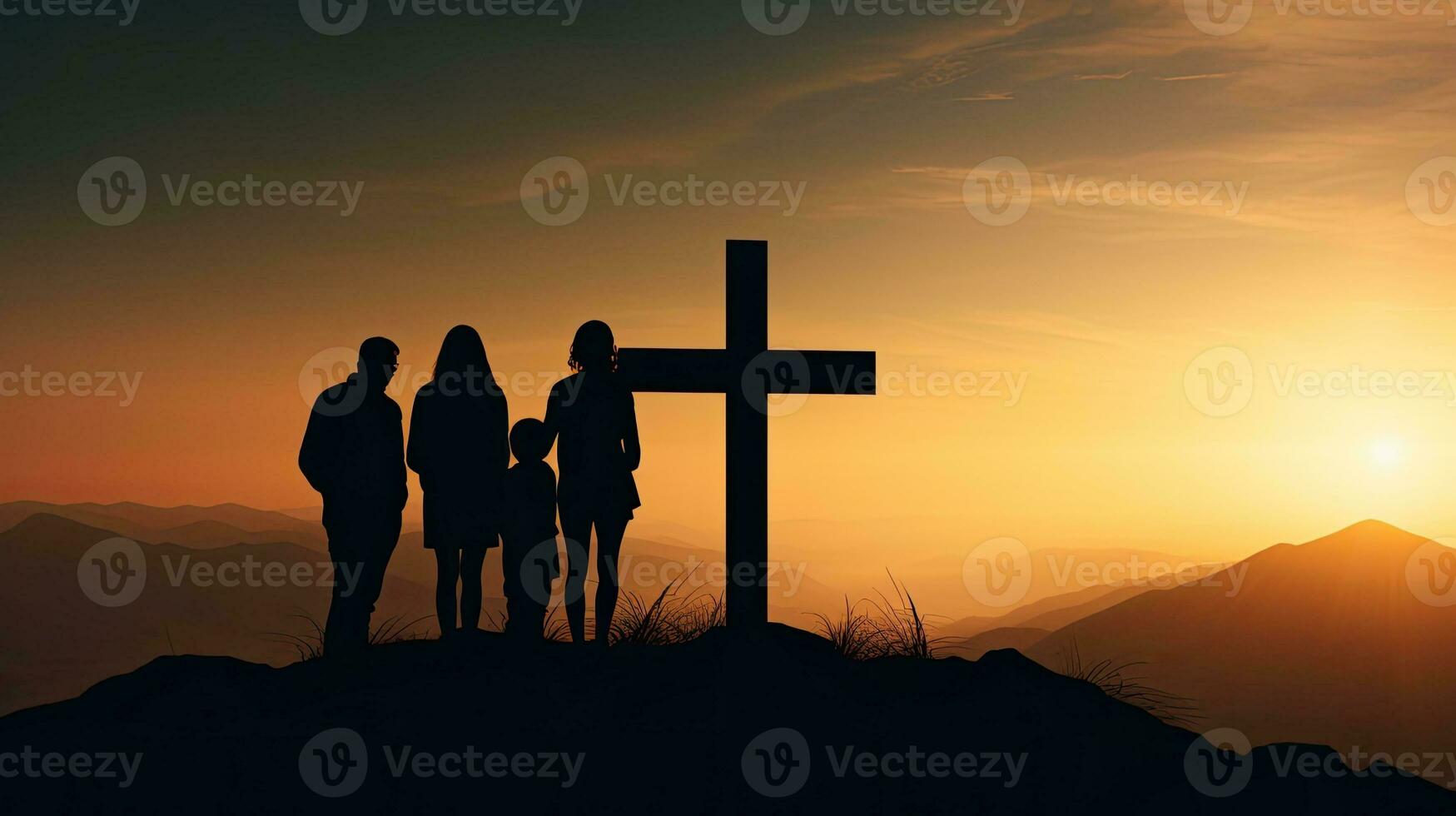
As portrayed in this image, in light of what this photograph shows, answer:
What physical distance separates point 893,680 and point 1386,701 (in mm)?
68456

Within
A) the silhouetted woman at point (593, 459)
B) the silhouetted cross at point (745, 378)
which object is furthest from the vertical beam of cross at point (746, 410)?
the silhouetted woman at point (593, 459)

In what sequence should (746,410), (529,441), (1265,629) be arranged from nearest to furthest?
1. (529,441)
2. (746,410)
3. (1265,629)

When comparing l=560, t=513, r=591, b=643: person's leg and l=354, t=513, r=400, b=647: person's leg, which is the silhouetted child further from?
l=354, t=513, r=400, b=647: person's leg

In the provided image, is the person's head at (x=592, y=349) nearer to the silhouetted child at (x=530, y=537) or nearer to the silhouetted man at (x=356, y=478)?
the silhouetted child at (x=530, y=537)

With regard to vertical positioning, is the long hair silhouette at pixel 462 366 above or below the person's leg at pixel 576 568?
above

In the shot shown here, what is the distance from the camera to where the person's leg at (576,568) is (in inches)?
368

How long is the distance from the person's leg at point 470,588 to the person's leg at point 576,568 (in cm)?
65

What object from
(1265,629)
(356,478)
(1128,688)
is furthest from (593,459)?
(1265,629)

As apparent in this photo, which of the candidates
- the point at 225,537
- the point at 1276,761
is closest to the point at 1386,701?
the point at 1276,761

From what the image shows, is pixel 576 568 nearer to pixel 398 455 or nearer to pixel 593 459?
pixel 593 459

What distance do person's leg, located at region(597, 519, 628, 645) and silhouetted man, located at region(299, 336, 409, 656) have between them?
1.57m

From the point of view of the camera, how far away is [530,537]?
9.41m

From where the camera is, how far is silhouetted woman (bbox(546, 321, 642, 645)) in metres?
9.30

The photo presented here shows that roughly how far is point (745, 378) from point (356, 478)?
125 inches
